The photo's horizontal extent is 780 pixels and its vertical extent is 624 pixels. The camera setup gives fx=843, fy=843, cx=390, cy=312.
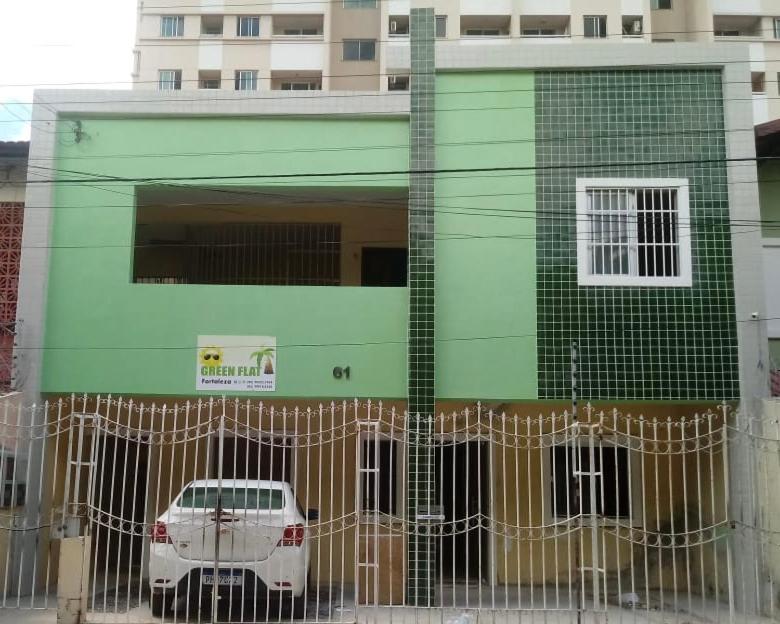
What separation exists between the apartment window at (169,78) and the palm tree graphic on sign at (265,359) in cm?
2609

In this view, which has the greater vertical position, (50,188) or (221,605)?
(50,188)

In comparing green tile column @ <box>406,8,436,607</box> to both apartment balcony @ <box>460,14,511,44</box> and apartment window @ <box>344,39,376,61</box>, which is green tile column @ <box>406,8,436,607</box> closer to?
apartment balcony @ <box>460,14,511,44</box>

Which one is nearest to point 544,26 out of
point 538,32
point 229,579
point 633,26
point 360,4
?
point 538,32

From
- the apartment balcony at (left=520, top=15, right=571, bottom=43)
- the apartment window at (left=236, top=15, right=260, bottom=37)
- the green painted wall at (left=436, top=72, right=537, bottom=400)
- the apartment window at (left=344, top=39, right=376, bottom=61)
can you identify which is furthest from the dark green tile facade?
the apartment window at (left=236, top=15, right=260, bottom=37)

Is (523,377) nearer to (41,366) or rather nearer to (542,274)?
(542,274)

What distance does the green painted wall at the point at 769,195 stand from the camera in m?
13.1

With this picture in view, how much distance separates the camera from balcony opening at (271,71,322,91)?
3438 cm

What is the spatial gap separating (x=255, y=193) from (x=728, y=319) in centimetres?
660

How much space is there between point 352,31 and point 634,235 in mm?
26094

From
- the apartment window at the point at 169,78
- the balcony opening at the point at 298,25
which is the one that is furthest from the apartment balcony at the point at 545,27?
the apartment window at the point at 169,78

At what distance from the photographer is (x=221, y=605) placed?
378 inches

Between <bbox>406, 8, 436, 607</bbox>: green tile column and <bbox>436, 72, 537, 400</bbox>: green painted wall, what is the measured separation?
158 mm

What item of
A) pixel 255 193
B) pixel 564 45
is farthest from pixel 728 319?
pixel 255 193

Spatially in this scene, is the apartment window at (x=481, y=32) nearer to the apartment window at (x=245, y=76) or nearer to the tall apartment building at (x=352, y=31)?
the tall apartment building at (x=352, y=31)
